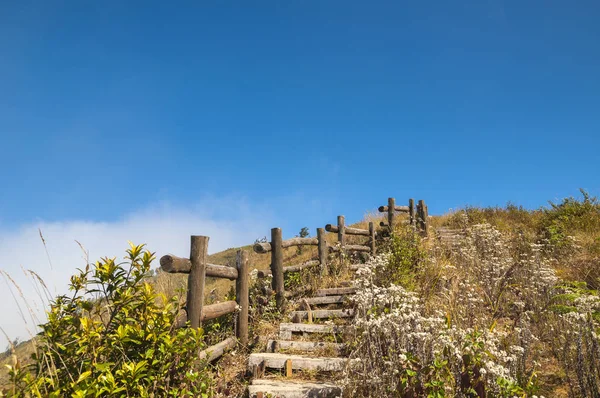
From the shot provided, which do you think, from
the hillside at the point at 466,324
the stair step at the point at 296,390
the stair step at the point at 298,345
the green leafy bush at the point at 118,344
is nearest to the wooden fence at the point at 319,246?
the hillside at the point at 466,324

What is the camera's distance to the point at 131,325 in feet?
14.1

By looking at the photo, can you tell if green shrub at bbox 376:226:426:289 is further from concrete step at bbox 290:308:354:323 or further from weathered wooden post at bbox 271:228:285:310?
weathered wooden post at bbox 271:228:285:310

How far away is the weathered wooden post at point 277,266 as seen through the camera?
9.24 metres

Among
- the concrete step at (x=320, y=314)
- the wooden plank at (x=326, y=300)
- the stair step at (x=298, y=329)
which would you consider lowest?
the stair step at (x=298, y=329)

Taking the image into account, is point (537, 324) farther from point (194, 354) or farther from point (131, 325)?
point (131, 325)

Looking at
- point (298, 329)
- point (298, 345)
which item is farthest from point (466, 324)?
point (298, 329)

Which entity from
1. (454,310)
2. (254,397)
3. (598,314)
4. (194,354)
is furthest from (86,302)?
(598,314)

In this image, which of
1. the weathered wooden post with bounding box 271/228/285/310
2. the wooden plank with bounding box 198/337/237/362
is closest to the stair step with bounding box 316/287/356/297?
the weathered wooden post with bounding box 271/228/285/310

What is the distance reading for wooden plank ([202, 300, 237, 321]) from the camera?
6375 millimetres

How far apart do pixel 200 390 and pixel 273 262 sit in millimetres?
5053

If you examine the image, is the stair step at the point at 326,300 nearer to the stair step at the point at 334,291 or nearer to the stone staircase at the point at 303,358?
the stone staircase at the point at 303,358

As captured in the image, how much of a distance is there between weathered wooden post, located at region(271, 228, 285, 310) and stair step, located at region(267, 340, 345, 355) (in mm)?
1986

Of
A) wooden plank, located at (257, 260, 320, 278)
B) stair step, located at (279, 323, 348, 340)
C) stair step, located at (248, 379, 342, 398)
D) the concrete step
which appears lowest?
stair step, located at (248, 379, 342, 398)

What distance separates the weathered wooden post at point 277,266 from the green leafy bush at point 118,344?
4.53 meters
